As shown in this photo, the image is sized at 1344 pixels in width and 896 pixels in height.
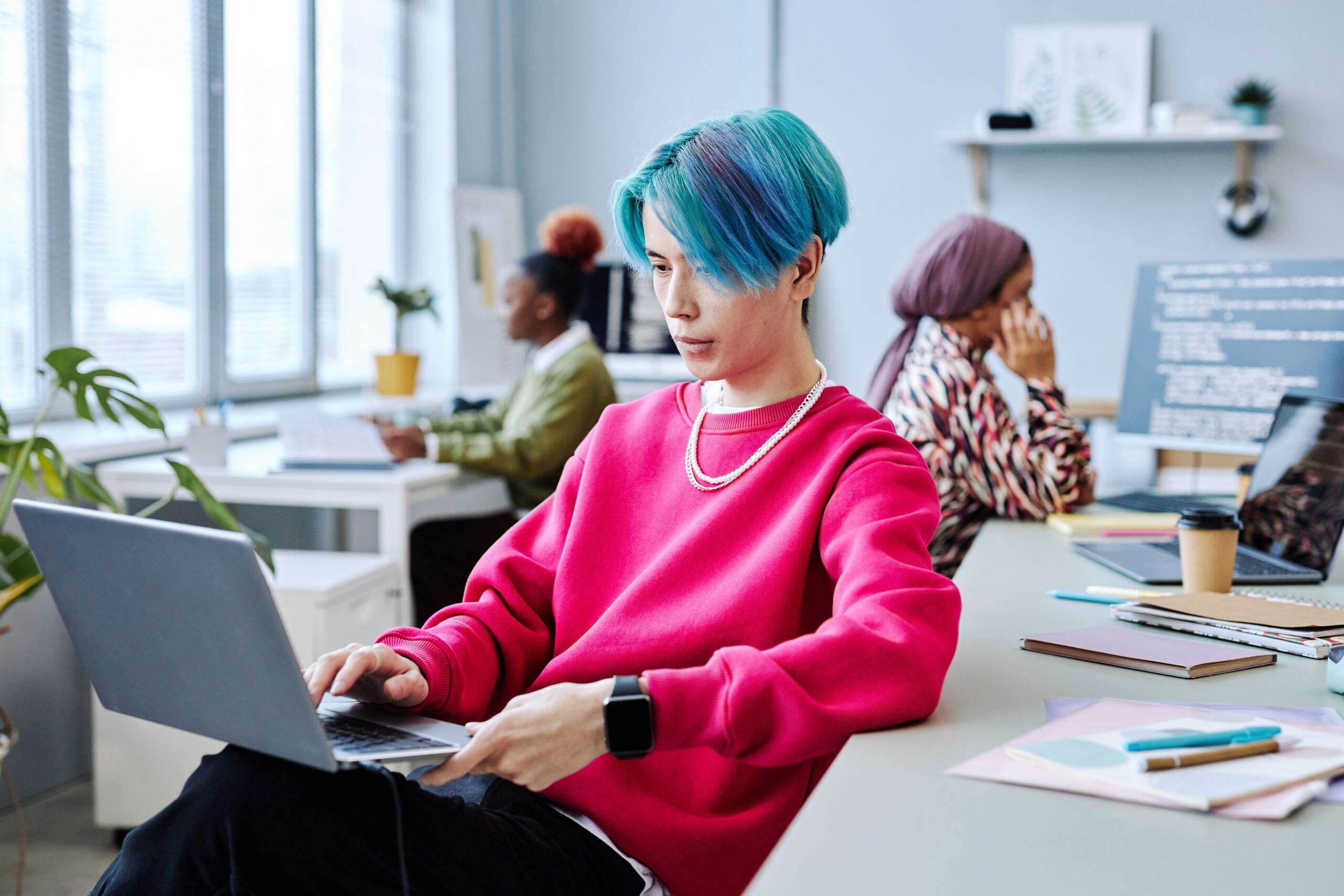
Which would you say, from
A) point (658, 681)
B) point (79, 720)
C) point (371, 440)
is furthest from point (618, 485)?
point (79, 720)

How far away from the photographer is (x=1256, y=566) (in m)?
1.55

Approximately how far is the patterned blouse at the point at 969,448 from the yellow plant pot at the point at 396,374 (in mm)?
1873

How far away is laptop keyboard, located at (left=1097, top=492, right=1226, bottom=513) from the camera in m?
2.07

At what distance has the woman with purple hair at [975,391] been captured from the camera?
192 centimetres

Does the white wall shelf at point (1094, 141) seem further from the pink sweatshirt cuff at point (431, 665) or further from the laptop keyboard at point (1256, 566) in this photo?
the pink sweatshirt cuff at point (431, 665)

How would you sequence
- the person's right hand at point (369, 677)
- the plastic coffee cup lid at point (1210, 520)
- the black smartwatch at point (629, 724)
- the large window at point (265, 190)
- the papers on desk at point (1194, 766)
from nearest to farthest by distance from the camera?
1. the papers on desk at point (1194, 766)
2. the black smartwatch at point (629, 724)
3. the person's right hand at point (369, 677)
4. the plastic coffee cup lid at point (1210, 520)
5. the large window at point (265, 190)

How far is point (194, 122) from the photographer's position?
3.16 meters

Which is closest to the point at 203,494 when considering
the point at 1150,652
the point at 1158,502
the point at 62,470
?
the point at 62,470

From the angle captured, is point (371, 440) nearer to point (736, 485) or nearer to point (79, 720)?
point (79, 720)

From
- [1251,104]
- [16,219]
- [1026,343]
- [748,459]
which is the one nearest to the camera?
[748,459]

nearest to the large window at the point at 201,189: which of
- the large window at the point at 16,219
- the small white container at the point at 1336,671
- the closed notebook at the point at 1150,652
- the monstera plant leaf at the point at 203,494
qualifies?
the large window at the point at 16,219

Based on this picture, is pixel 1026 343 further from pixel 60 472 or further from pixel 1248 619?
pixel 60 472

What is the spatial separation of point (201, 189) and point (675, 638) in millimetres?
2624

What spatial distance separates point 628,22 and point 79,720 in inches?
131
